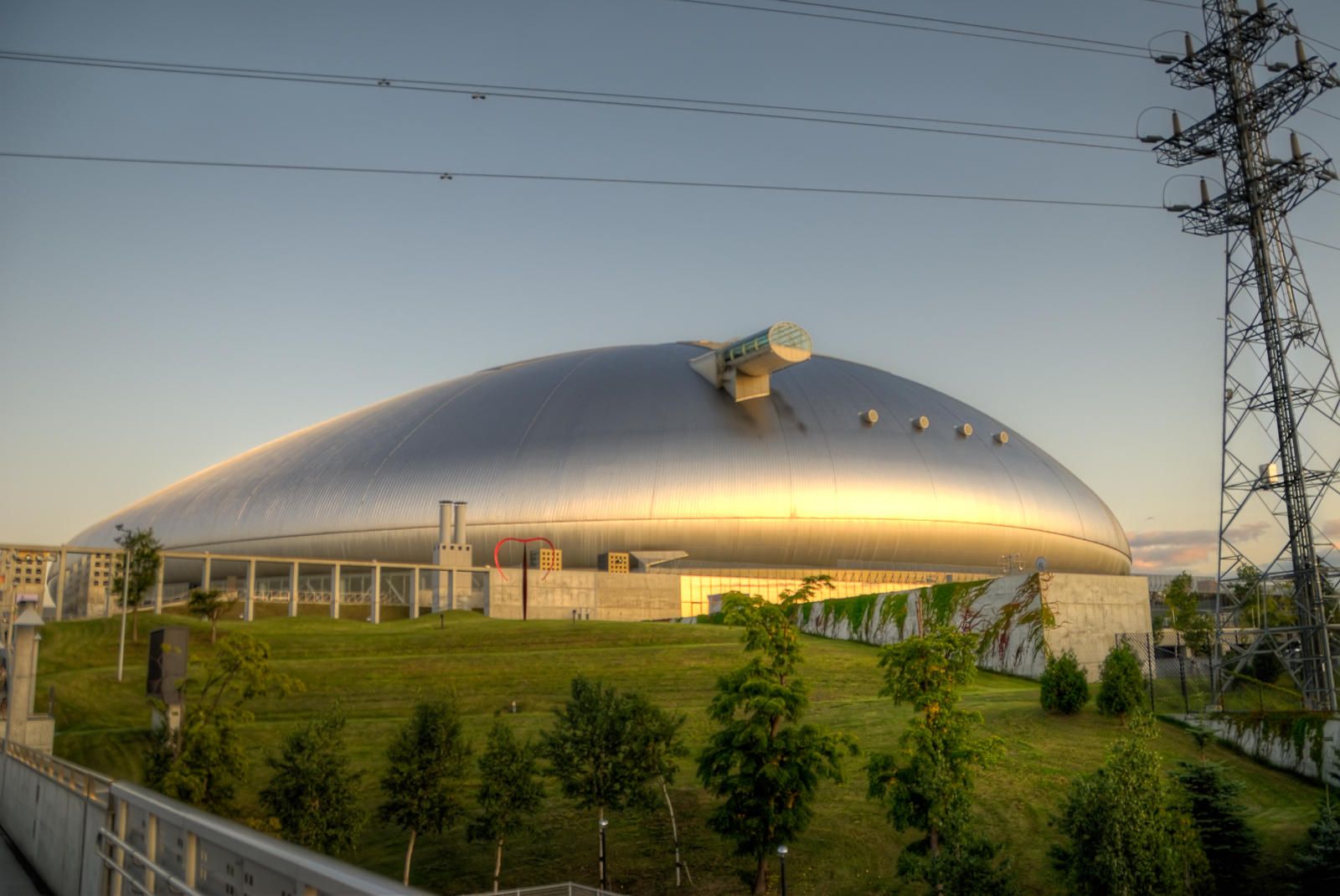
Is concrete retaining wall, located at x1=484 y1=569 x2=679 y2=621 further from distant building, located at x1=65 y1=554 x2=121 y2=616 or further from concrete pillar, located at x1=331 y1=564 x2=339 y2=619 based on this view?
distant building, located at x1=65 y1=554 x2=121 y2=616

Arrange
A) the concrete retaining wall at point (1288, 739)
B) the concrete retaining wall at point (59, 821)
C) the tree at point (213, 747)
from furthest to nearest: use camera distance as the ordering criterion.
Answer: the concrete retaining wall at point (1288, 739), the tree at point (213, 747), the concrete retaining wall at point (59, 821)

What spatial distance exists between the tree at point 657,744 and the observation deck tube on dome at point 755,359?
4585cm

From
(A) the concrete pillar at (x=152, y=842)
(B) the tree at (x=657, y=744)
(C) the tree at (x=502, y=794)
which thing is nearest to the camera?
(A) the concrete pillar at (x=152, y=842)

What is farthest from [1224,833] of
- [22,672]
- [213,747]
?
[22,672]

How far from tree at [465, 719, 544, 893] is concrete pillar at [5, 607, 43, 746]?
34.1ft

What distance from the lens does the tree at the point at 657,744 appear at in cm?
2630

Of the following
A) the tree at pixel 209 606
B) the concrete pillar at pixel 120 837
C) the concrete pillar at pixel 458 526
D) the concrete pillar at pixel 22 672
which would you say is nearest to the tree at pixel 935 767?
the concrete pillar at pixel 120 837

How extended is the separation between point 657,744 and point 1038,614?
18.7 meters

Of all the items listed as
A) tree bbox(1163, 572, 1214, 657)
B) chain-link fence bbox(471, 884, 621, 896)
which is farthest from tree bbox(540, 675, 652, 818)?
tree bbox(1163, 572, 1214, 657)

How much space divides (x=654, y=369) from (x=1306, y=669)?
5057 cm

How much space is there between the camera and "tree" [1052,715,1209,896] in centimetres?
2003

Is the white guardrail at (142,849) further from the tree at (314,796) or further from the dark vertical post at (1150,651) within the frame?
the dark vertical post at (1150,651)

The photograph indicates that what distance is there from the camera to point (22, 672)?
26906 millimetres

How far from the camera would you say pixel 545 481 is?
68.9m
